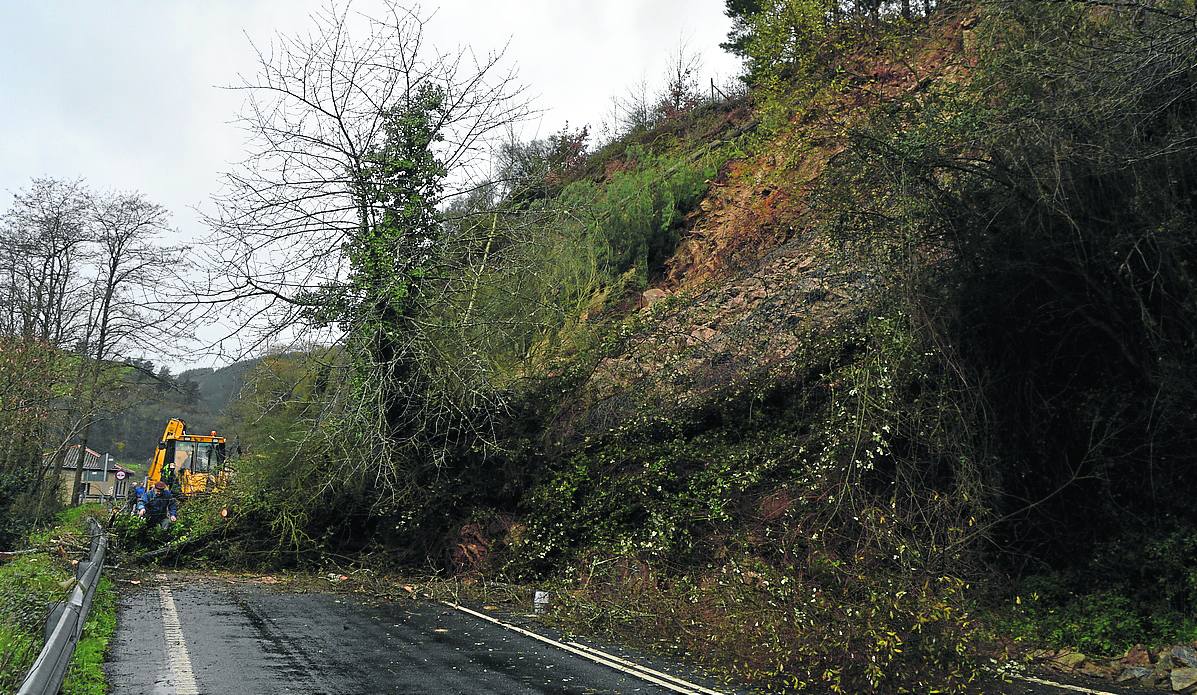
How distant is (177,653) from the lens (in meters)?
7.99

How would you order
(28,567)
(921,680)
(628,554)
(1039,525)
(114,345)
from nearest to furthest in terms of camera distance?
1. (921,680)
2. (1039,525)
3. (628,554)
4. (28,567)
5. (114,345)

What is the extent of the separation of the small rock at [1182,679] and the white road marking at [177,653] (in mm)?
8517

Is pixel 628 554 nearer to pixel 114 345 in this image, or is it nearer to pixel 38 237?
pixel 114 345

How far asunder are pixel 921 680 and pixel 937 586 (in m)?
2.40

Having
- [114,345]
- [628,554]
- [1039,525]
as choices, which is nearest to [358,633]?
[628,554]

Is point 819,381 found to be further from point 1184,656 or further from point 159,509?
point 159,509

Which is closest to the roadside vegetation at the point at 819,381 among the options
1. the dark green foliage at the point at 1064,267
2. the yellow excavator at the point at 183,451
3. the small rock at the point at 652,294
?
the dark green foliage at the point at 1064,267

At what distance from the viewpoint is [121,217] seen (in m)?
35.3

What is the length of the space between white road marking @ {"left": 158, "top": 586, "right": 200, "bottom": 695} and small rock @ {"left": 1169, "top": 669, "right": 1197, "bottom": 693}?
27.9 feet

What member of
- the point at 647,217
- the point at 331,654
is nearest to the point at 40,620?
the point at 331,654

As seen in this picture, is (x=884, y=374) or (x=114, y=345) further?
(x=114, y=345)

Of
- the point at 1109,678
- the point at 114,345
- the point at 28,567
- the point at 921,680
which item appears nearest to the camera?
the point at 921,680

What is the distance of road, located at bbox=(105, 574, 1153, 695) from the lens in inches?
276

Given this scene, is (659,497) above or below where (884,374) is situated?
below
